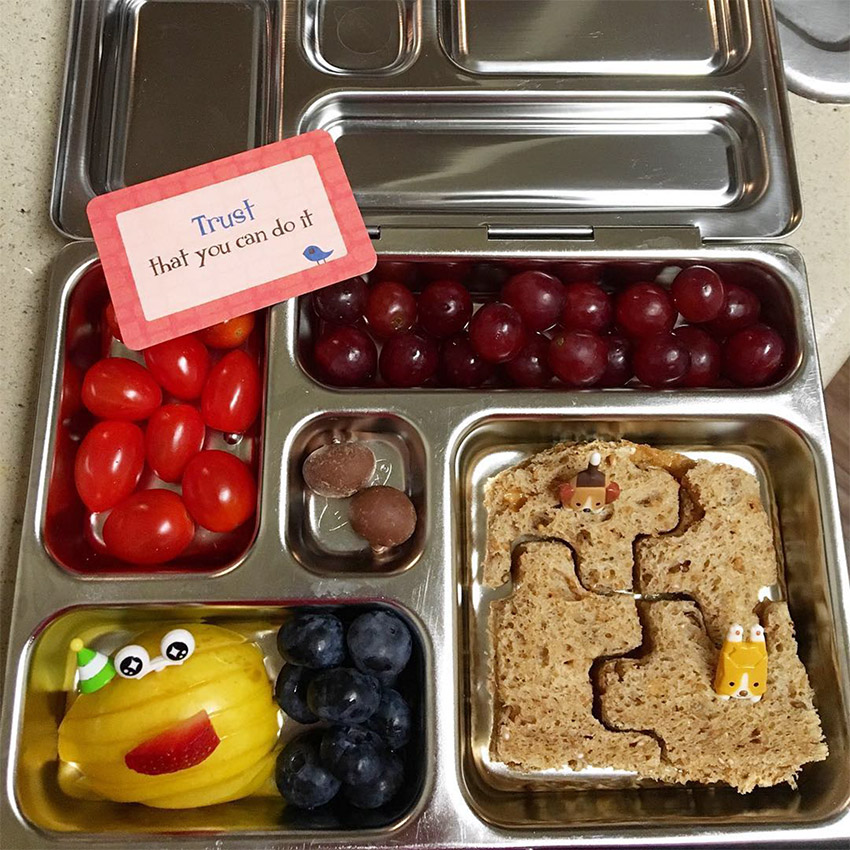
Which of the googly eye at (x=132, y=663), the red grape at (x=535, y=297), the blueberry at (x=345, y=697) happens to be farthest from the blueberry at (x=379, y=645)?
the red grape at (x=535, y=297)

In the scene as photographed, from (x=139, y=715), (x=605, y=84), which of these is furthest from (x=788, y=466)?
(x=139, y=715)

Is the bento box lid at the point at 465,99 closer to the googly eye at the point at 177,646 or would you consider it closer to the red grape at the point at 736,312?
the red grape at the point at 736,312

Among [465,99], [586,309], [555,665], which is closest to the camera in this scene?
[555,665]

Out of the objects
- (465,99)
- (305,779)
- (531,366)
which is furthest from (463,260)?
(305,779)

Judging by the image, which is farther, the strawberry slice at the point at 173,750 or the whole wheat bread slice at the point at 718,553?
the whole wheat bread slice at the point at 718,553

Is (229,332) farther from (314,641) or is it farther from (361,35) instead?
Answer: (361,35)

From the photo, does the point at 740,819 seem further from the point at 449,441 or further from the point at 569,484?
the point at 449,441
